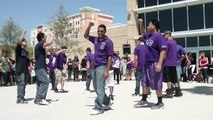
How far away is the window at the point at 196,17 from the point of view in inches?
1142

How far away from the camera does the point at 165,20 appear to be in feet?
103

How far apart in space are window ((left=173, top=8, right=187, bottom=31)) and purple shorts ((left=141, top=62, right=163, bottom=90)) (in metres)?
23.6

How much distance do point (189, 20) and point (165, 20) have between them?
8.20 ft

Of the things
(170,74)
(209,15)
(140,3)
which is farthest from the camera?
(140,3)

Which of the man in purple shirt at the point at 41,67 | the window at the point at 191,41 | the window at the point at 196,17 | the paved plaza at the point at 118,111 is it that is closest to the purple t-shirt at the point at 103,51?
the paved plaza at the point at 118,111

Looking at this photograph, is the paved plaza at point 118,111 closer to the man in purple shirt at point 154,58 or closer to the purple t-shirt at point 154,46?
the man in purple shirt at point 154,58

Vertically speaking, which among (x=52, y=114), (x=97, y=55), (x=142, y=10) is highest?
(x=142, y=10)

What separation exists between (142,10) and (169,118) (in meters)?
27.4

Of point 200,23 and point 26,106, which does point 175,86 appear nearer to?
point 26,106

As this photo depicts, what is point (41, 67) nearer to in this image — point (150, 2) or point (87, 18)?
point (150, 2)

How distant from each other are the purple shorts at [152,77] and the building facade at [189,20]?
21.1m

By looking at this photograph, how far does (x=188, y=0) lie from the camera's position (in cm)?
2950

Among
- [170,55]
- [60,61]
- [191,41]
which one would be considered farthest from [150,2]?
[170,55]

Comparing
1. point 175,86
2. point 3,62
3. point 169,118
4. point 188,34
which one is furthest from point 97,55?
point 188,34
